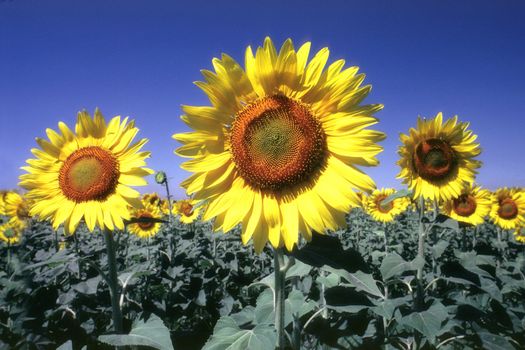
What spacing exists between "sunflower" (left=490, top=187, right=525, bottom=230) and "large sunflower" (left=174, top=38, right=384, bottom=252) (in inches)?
325

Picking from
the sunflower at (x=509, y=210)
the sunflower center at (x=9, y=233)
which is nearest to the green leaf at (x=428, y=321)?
the sunflower center at (x=9, y=233)

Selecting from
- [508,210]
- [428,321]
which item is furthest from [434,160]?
[508,210]

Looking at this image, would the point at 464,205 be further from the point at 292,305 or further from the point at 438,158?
the point at 292,305

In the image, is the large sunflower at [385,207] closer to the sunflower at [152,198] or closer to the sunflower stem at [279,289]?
the sunflower at [152,198]

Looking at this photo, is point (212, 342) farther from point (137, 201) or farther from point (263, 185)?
point (137, 201)

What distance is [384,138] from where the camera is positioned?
178 cm

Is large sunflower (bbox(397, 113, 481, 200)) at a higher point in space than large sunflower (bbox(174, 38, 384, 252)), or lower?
higher

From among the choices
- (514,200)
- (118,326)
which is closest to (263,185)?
(118,326)

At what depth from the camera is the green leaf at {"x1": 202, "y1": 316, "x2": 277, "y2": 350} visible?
1751mm

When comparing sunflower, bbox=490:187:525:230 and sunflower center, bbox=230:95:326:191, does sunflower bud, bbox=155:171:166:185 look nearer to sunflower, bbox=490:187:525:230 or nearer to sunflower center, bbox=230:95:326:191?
sunflower center, bbox=230:95:326:191

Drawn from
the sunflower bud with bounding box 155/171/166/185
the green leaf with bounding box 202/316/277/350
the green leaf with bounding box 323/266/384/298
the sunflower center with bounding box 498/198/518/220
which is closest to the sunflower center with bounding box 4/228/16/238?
the sunflower bud with bounding box 155/171/166/185

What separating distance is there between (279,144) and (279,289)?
751mm

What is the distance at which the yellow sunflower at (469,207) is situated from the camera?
6.42 metres

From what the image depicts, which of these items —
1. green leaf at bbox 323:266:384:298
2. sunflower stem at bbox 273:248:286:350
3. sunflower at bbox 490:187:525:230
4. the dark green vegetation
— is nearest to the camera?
green leaf at bbox 323:266:384:298
